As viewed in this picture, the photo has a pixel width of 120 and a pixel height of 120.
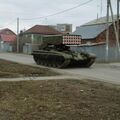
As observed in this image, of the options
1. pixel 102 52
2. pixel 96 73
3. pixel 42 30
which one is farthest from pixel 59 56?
pixel 42 30

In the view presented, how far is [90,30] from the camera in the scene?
182 feet

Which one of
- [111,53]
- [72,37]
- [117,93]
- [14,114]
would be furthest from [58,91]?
[111,53]

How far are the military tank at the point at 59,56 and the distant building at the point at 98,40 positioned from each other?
34.8 feet

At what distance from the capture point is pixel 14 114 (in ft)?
30.9

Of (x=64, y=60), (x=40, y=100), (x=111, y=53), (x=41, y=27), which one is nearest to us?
(x=40, y=100)

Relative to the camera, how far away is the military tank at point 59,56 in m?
28.2

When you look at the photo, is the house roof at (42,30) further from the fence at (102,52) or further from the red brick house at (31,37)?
the fence at (102,52)

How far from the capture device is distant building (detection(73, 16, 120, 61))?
141 feet

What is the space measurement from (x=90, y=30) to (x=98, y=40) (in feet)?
10.7

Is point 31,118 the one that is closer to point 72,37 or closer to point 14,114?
point 14,114

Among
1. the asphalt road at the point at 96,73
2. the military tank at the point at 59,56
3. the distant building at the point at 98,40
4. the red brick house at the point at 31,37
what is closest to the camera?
the asphalt road at the point at 96,73

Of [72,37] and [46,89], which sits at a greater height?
[72,37]

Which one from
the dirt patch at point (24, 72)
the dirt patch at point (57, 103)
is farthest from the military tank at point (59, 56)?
the dirt patch at point (57, 103)

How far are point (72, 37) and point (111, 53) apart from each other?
1338 centimetres
